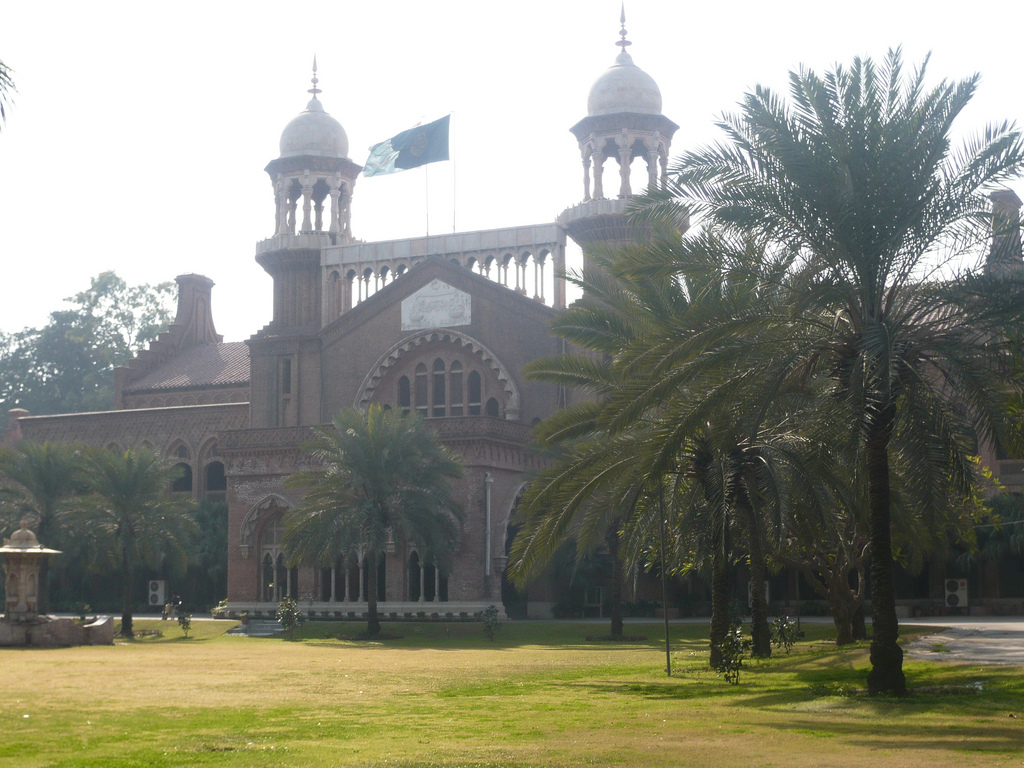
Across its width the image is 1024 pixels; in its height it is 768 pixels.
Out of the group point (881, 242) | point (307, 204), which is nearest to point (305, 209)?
point (307, 204)

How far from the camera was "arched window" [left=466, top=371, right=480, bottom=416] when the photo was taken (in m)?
50.1

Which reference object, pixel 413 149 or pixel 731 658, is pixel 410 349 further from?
pixel 731 658

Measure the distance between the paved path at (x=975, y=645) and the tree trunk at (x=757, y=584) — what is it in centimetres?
270

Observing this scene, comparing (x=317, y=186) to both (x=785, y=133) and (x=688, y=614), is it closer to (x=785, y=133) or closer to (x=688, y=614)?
(x=688, y=614)

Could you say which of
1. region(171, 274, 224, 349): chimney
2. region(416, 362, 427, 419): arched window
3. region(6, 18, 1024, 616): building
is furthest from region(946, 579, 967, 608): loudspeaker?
region(171, 274, 224, 349): chimney

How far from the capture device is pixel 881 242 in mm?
17234

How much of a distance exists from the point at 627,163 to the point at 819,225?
107ft

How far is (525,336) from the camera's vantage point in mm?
48844

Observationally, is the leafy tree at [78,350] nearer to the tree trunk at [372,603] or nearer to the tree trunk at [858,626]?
the tree trunk at [372,603]

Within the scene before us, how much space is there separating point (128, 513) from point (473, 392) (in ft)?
45.4

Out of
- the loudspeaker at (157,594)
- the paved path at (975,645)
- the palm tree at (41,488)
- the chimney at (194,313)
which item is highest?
the chimney at (194,313)

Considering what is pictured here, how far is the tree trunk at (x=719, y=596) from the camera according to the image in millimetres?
22656

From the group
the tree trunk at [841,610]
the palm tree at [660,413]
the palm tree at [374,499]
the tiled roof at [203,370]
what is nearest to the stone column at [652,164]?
the palm tree at [374,499]

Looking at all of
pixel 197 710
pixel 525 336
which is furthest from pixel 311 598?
pixel 197 710
